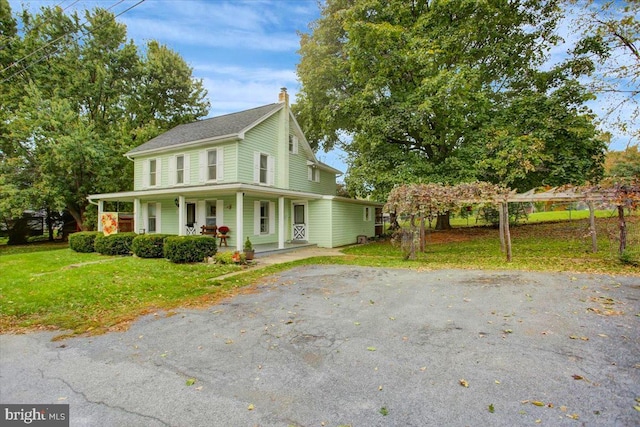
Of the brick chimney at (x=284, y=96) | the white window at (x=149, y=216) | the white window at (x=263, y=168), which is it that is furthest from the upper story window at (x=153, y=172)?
the brick chimney at (x=284, y=96)

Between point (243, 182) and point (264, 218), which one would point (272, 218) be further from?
point (243, 182)

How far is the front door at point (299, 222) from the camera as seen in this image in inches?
669

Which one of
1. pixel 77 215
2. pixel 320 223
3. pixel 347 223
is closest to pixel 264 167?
pixel 320 223

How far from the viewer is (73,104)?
20.8 m

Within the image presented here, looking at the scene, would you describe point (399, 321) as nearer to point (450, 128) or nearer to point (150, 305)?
point (150, 305)

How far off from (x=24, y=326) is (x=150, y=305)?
6.02 feet

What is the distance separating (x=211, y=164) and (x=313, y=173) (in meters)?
6.99

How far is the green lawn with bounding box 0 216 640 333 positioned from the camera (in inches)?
223

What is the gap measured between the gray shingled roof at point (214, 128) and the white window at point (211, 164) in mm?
756

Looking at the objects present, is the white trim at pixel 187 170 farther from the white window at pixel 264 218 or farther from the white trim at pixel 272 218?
the white trim at pixel 272 218

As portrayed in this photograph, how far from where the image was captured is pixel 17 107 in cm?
1970

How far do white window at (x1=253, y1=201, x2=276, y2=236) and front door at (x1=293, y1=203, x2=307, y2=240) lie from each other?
46.0 inches

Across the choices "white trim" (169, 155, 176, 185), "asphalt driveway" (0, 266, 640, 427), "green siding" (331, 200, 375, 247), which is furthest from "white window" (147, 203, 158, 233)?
"asphalt driveway" (0, 266, 640, 427)
